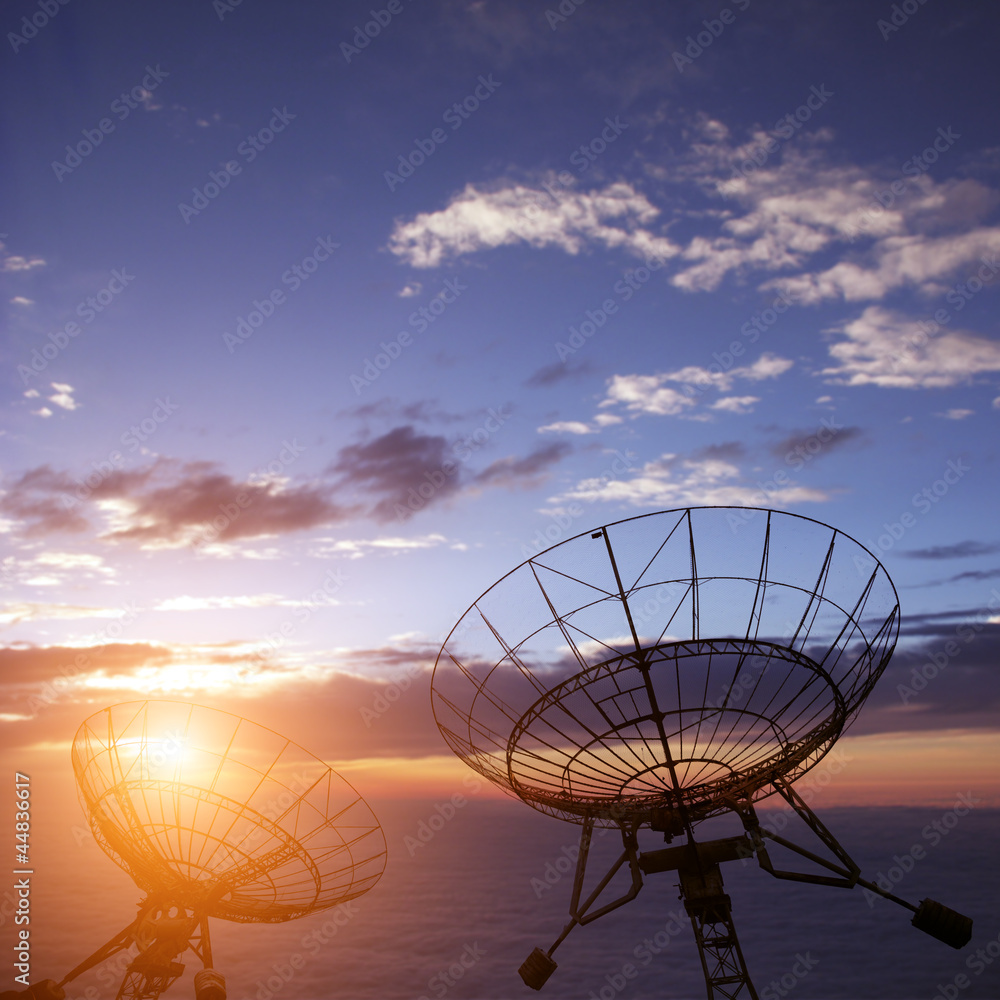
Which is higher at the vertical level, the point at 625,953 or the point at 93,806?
the point at 93,806

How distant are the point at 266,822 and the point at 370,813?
660 cm

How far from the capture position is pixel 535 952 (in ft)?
75.6

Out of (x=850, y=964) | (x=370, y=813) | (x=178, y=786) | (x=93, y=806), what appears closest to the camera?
(x=93, y=806)

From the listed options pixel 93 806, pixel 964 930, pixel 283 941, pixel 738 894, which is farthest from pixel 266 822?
pixel 738 894

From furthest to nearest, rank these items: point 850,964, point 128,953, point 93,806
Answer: point 850,964 → point 128,953 → point 93,806

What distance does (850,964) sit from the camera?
145625 millimetres

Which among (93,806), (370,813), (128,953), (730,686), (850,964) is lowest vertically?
(850,964)

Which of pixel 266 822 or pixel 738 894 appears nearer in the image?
pixel 266 822

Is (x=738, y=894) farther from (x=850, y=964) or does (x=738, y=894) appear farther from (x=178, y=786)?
(x=178, y=786)

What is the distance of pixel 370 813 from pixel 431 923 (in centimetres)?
15258

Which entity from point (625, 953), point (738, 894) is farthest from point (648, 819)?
point (738, 894)

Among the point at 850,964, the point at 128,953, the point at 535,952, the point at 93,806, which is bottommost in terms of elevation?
the point at 850,964

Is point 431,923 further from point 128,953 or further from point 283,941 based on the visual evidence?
point 128,953

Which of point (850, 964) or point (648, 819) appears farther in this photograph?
point (850, 964)
